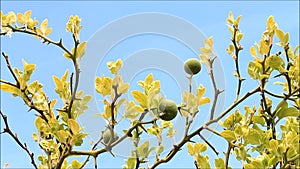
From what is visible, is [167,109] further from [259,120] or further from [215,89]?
[259,120]

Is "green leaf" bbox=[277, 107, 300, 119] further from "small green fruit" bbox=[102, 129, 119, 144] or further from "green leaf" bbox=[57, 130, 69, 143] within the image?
"green leaf" bbox=[57, 130, 69, 143]

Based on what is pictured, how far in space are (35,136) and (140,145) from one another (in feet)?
1.80

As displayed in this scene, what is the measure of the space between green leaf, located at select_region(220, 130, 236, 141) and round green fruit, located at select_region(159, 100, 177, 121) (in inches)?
9.6

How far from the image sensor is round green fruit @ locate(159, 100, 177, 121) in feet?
5.68

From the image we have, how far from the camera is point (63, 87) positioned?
1943mm

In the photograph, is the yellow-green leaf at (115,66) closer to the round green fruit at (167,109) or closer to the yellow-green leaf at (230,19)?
the round green fruit at (167,109)

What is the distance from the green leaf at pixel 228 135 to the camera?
1.86 m

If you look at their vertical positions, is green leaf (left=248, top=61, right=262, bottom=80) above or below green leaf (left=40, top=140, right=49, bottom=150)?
above

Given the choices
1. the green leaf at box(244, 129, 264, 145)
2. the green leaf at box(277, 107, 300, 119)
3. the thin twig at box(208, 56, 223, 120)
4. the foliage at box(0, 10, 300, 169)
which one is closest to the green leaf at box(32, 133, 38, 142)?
the foliage at box(0, 10, 300, 169)

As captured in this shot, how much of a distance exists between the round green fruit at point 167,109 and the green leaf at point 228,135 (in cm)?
24

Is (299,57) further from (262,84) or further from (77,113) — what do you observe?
(77,113)

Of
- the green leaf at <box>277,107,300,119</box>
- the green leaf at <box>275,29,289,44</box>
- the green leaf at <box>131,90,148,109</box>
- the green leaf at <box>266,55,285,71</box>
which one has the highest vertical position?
the green leaf at <box>275,29,289,44</box>

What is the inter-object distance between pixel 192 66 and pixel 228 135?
335 mm

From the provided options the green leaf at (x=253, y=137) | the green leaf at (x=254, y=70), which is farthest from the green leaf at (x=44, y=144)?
the green leaf at (x=254, y=70)
